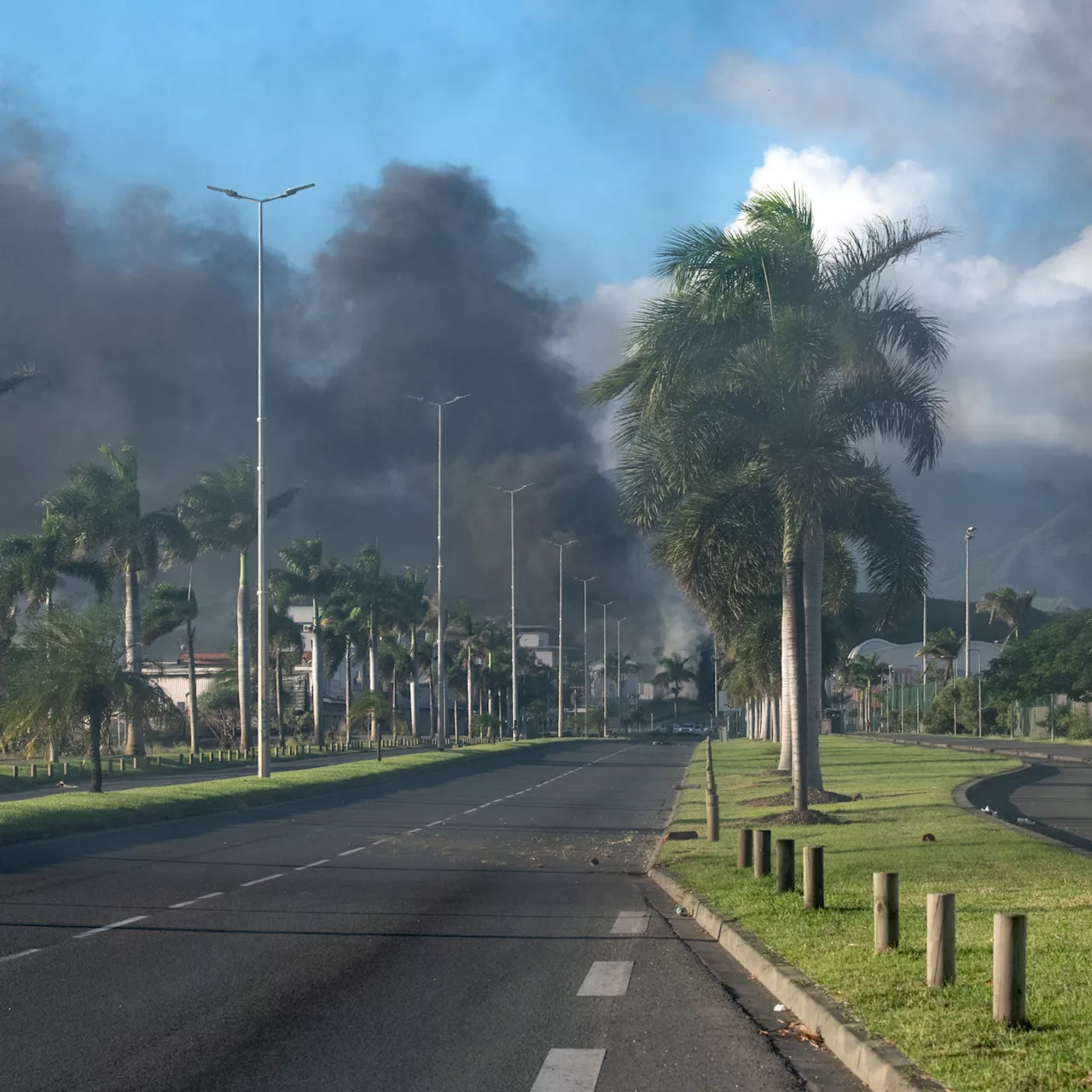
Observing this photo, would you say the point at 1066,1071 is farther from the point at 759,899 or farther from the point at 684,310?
the point at 684,310

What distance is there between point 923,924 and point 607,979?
279cm

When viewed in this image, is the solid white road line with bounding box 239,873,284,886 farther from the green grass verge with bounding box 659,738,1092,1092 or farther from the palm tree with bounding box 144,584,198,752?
the palm tree with bounding box 144,584,198,752

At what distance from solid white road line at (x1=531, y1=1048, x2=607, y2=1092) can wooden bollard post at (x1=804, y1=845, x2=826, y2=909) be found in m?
4.43

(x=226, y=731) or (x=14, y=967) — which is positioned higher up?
(x=14, y=967)

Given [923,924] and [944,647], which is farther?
[944,647]

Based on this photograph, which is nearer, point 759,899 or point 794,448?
point 759,899

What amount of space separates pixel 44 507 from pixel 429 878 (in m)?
47.1

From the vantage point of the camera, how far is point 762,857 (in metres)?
14.3

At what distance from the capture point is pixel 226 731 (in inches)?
3300

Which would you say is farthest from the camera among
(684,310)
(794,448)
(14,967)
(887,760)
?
(887,760)

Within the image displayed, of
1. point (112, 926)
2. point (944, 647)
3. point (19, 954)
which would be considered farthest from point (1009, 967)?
point (944, 647)

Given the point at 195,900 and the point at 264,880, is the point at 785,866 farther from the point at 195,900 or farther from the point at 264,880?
the point at 264,880

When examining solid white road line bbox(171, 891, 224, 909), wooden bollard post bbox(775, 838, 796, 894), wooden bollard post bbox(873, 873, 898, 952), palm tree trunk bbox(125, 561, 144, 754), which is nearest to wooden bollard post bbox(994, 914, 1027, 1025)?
wooden bollard post bbox(873, 873, 898, 952)

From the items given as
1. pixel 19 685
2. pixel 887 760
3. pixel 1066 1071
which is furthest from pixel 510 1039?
pixel 887 760
